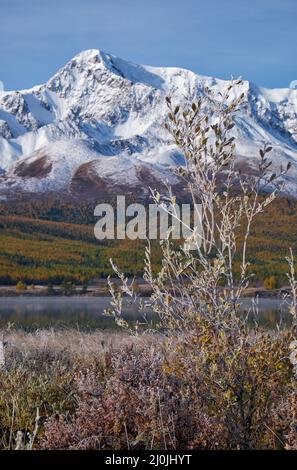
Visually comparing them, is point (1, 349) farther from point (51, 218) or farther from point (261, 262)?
point (51, 218)

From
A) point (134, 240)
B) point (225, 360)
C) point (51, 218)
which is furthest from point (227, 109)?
point (51, 218)

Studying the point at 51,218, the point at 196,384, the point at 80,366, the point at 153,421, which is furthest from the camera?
the point at 51,218

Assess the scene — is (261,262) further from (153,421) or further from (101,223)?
(153,421)

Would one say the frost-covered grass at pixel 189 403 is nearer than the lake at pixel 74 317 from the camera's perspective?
Yes

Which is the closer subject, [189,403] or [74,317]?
[189,403]

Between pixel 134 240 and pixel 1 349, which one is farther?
pixel 134 240

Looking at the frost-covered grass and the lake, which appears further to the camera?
the lake

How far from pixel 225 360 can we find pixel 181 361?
61 cm

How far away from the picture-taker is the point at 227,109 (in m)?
5.20

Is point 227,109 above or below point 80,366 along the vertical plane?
above

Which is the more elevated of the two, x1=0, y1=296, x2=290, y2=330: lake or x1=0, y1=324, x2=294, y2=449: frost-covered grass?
x1=0, y1=324, x2=294, y2=449: frost-covered grass

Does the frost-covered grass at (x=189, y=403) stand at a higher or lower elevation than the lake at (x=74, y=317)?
higher

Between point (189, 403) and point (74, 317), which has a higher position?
point (189, 403)
